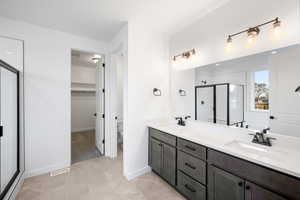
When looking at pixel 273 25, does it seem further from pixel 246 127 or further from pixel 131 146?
pixel 131 146

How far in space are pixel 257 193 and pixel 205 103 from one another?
4.28 feet

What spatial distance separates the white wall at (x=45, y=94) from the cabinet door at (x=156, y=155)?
1674 millimetres

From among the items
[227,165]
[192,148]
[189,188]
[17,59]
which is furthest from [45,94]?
[227,165]

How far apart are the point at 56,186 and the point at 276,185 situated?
269 centimetres

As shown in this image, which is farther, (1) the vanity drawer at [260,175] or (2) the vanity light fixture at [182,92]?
(2) the vanity light fixture at [182,92]

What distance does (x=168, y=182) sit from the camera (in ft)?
6.61

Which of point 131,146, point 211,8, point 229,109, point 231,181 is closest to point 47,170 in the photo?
point 131,146

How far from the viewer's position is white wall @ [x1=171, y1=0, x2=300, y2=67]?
1.34 m

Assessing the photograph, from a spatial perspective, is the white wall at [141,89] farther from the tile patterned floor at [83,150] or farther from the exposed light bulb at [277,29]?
the exposed light bulb at [277,29]

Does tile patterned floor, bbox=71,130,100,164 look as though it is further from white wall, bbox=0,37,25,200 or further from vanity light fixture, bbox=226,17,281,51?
vanity light fixture, bbox=226,17,281,51

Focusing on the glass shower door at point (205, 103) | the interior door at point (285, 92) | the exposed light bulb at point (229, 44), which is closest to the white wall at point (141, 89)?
the glass shower door at point (205, 103)

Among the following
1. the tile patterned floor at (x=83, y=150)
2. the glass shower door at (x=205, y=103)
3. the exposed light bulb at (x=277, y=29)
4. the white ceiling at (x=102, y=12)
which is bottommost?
the tile patterned floor at (x=83, y=150)

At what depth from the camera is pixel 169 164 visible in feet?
6.45

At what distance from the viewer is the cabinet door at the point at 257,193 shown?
3.24 ft
